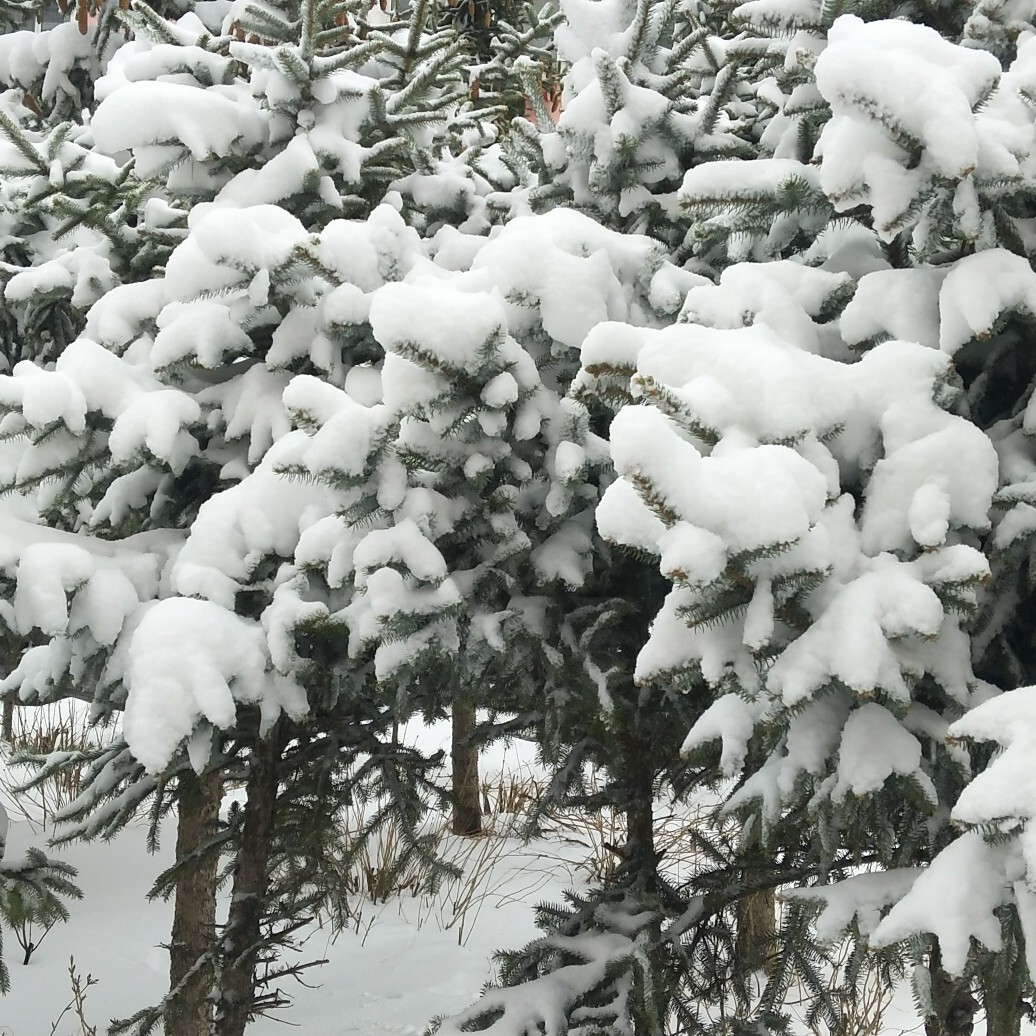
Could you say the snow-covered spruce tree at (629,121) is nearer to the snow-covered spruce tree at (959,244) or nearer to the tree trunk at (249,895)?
the snow-covered spruce tree at (959,244)

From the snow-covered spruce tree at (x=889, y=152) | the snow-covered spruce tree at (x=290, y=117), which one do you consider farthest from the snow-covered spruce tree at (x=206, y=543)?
the snow-covered spruce tree at (x=889, y=152)

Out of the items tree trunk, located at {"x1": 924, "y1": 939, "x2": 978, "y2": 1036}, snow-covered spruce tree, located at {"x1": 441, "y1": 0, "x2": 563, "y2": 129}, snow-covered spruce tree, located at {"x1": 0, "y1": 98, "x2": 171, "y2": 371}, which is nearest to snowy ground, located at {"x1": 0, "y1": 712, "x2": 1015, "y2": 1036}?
snow-covered spruce tree, located at {"x1": 0, "y1": 98, "x2": 171, "y2": 371}

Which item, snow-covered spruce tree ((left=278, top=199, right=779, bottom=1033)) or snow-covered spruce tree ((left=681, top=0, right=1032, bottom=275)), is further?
snow-covered spruce tree ((left=278, top=199, right=779, bottom=1033))

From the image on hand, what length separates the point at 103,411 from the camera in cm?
257

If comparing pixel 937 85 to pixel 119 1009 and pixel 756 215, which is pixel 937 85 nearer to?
pixel 756 215

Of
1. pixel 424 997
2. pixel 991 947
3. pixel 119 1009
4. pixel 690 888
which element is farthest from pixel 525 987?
pixel 119 1009

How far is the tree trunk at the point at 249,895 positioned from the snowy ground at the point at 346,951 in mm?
1164

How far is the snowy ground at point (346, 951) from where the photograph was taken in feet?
15.0

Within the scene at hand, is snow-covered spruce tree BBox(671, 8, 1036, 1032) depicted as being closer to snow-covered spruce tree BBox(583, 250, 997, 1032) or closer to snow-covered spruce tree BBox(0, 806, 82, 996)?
snow-covered spruce tree BBox(583, 250, 997, 1032)

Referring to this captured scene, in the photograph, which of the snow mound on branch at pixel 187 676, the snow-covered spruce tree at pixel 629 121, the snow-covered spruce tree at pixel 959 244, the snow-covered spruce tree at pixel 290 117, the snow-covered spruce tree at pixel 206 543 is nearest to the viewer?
the snow-covered spruce tree at pixel 959 244

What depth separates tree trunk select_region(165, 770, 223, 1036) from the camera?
2.87 m

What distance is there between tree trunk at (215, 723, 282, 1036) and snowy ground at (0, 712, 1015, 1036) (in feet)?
3.82

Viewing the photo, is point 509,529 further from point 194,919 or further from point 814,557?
point 194,919

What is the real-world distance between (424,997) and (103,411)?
3.43 m
